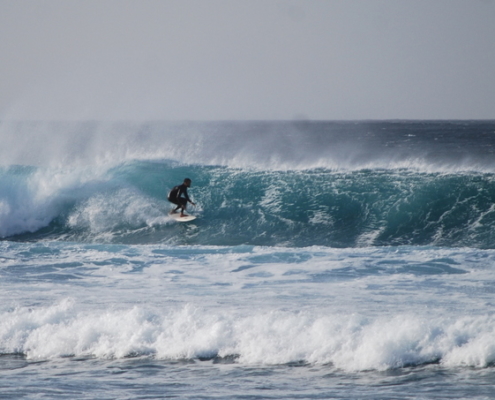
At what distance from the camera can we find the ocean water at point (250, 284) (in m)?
6.91

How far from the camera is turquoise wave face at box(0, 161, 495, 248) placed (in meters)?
15.0

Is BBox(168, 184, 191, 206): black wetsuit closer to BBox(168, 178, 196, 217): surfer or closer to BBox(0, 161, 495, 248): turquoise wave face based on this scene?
BBox(168, 178, 196, 217): surfer

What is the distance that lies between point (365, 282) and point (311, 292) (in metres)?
1.00

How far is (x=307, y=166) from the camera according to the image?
19.8 metres

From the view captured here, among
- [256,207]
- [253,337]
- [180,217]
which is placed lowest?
[253,337]

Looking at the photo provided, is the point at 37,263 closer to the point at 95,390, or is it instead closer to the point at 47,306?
the point at 47,306

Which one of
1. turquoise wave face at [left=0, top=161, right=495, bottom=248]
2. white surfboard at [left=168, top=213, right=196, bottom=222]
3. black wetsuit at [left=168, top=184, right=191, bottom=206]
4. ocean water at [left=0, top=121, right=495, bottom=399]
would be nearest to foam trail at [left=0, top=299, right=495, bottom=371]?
ocean water at [left=0, top=121, right=495, bottom=399]

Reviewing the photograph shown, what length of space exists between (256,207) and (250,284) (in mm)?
7087

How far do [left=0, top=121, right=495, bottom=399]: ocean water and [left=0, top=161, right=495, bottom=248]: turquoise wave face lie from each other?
6 cm

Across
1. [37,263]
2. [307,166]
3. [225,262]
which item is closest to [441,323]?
[225,262]

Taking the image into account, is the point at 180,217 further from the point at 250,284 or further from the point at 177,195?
the point at 250,284

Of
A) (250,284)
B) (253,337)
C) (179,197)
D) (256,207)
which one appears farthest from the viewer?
(256,207)

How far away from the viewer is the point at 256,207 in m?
17.0

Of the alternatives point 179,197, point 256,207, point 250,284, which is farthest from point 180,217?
point 250,284
